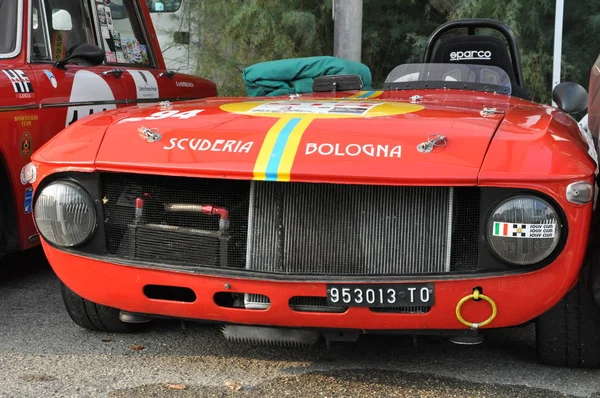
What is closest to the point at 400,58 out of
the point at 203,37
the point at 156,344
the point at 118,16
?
the point at 203,37

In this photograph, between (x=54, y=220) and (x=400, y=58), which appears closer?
(x=54, y=220)

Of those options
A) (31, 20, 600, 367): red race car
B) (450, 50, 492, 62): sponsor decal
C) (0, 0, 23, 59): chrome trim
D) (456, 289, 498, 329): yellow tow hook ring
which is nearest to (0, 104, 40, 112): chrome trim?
(0, 0, 23, 59): chrome trim

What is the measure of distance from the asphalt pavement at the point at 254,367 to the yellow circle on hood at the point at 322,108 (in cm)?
98

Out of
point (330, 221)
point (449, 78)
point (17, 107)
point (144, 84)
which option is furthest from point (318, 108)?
point (144, 84)

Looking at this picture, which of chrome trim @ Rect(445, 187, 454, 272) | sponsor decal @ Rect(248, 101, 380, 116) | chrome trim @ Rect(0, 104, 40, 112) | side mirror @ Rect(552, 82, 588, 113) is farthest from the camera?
chrome trim @ Rect(0, 104, 40, 112)

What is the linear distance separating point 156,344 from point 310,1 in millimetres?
7154

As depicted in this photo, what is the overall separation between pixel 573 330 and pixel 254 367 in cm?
132

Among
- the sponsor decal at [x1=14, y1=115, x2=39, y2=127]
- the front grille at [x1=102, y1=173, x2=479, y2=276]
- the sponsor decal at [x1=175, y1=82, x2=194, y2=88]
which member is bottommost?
the front grille at [x1=102, y1=173, x2=479, y2=276]

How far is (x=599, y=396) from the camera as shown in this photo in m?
3.16

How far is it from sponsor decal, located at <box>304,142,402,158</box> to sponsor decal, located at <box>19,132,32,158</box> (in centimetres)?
210

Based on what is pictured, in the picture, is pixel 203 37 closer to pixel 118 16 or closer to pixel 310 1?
pixel 310 1

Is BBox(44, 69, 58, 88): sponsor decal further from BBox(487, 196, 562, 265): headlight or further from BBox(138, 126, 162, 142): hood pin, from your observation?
BBox(487, 196, 562, 265): headlight

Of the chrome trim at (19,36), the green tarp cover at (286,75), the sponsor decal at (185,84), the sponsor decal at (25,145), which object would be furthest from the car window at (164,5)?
the sponsor decal at (25,145)

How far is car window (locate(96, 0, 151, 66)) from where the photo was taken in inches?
233
